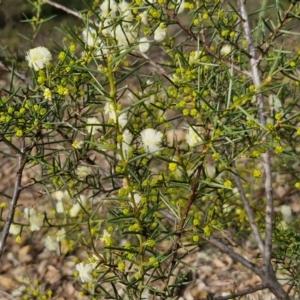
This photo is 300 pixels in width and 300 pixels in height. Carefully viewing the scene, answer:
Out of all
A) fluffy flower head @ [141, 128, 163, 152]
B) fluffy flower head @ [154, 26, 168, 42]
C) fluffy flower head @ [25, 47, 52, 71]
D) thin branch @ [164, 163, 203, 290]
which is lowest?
thin branch @ [164, 163, 203, 290]

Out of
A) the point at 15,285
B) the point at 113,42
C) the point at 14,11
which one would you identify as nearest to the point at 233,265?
the point at 15,285

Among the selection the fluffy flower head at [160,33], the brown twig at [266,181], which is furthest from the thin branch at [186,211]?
the fluffy flower head at [160,33]

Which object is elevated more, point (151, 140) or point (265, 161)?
point (265, 161)

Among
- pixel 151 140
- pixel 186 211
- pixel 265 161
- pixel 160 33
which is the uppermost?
pixel 160 33

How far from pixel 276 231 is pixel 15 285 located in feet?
3.93

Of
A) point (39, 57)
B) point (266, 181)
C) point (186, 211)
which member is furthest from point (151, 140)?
point (266, 181)

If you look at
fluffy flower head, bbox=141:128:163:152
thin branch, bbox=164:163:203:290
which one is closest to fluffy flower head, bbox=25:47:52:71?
fluffy flower head, bbox=141:128:163:152

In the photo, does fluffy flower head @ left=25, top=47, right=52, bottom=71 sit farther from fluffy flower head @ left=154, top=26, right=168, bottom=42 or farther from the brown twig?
the brown twig

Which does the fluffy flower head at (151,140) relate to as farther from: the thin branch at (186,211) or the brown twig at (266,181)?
the brown twig at (266,181)

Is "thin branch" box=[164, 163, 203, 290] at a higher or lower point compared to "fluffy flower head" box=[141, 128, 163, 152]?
lower

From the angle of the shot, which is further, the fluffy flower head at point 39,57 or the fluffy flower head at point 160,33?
the fluffy flower head at point 160,33

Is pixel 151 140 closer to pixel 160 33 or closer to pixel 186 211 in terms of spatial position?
pixel 186 211

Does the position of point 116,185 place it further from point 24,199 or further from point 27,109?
point 24,199

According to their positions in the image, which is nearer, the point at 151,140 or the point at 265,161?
the point at 151,140
